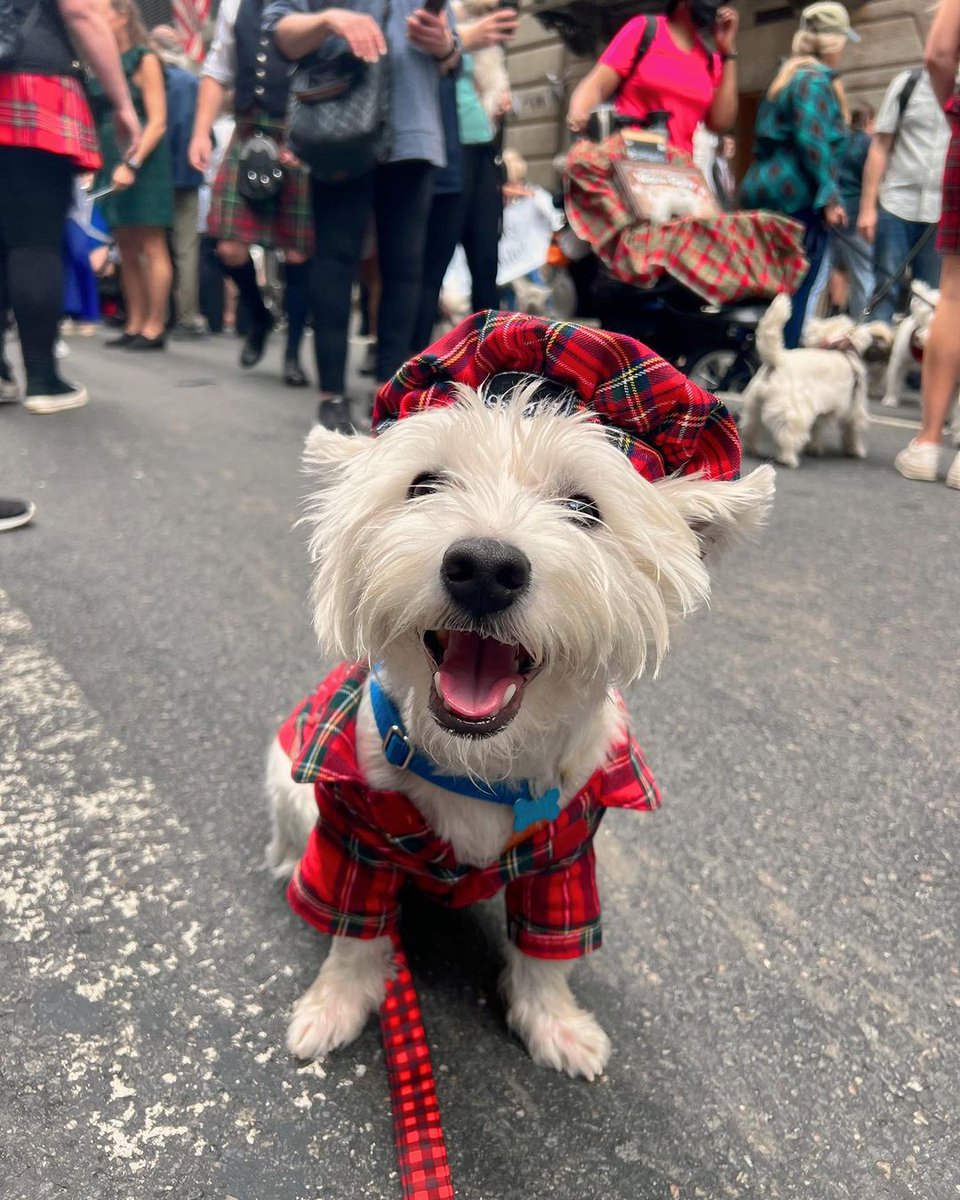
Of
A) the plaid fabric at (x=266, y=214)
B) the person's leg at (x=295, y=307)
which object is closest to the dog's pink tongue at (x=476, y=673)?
the plaid fabric at (x=266, y=214)

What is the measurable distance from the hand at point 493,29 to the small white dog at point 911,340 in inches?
129

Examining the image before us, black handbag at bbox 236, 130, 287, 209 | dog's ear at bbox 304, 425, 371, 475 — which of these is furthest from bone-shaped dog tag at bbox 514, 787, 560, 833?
black handbag at bbox 236, 130, 287, 209

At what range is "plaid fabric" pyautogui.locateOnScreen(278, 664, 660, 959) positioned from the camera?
4.41ft

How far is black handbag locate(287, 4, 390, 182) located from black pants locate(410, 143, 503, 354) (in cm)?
106

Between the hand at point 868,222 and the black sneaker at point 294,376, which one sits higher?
the hand at point 868,222

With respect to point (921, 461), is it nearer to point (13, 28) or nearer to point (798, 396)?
point (798, 396)

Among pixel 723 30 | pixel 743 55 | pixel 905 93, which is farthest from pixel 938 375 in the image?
pixel 743 55

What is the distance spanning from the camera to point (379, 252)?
4543 mm

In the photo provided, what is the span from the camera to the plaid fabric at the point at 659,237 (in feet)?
14.6

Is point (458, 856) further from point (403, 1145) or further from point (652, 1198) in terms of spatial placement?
point (652, 1198)

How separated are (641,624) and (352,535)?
410 millimetres

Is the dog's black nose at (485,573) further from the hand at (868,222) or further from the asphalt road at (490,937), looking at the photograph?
the hand at (868,222)

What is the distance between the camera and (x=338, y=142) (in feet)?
12.5

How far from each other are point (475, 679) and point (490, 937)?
2.26 feet
